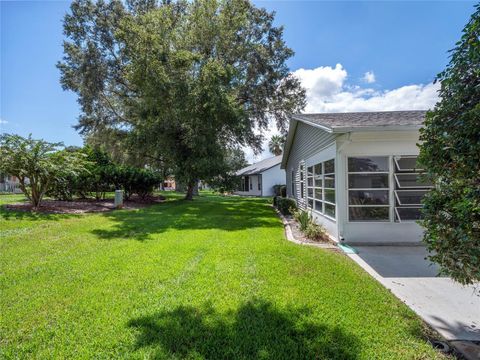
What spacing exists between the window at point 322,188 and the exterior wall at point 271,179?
1938 cm

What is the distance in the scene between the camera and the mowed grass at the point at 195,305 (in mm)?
2666

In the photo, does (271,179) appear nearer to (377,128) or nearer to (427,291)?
(377,128)

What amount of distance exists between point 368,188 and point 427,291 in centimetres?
348

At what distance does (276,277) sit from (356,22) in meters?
9.89

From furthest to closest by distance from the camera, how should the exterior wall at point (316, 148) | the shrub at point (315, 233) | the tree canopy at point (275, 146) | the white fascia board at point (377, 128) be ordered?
the tree canopy at point (275, 146) < the exterior wall at point (316, 148) < the shrub at point (315, 233) < the white fascia board at point (377, 128)

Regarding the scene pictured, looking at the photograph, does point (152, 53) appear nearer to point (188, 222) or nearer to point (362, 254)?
point (188, 222)

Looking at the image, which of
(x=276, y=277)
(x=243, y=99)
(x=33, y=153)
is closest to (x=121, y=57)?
(x=243, y=99)

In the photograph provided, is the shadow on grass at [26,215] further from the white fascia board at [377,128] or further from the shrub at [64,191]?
the white fascia board at [377,128]

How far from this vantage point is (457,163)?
253 centimetres

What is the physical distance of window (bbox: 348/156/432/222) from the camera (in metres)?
7.09

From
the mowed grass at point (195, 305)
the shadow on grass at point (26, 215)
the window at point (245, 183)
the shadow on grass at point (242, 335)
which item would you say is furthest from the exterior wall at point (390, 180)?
the window at point (245, 183)

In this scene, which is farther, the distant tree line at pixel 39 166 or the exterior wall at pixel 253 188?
the exterior wall at pixel 253 188

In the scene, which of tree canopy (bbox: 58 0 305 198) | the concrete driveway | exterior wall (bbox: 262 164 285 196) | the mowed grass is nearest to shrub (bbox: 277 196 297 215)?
tree canopy (bbox: 58 0 305 198)

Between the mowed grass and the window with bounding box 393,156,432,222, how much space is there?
8.38ft
